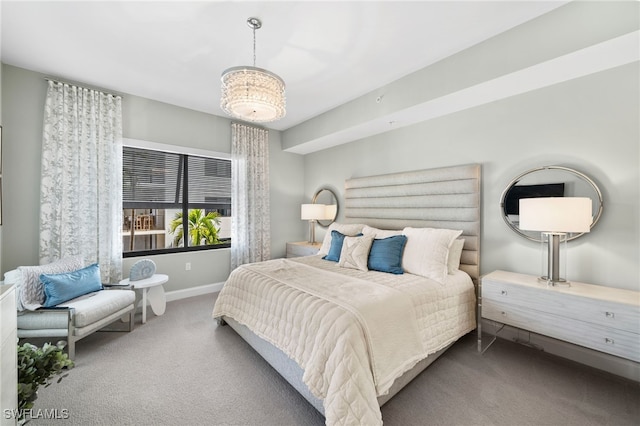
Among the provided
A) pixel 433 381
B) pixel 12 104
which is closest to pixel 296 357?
pixel 433 381

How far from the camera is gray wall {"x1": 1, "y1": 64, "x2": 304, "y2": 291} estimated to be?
282cm

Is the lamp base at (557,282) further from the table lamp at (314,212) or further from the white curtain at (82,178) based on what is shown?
the white curtain at (82,178)

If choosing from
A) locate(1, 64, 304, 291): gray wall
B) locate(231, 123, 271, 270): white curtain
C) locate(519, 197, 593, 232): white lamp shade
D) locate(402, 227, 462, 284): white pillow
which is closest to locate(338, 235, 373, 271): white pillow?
locate(402, 227, 462, 284): white pillow

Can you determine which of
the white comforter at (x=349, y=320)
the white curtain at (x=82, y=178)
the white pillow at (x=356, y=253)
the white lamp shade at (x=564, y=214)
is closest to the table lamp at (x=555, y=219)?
the white lamp shade at (x=564, y=214)

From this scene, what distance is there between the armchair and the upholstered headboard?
3.20m

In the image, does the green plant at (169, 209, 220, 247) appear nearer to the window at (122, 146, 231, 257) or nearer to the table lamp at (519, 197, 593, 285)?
the window at (122, 146, 231, 257)

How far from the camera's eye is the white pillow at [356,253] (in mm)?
2900

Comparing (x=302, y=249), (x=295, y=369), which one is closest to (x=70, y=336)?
(x=295, y=369)

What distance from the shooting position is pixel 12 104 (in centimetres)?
283

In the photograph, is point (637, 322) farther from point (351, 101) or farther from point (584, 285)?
point (351, 101)

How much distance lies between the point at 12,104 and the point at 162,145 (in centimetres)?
141

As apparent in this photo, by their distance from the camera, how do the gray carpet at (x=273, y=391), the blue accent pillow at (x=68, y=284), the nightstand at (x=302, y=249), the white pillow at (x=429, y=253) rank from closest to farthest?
the gray carpet at (x=273, y=391)
the blue accent pillow at (x=68, y=284)
the white pillow at (x=429, y=253)
the nightstand at (x=302, y=249)

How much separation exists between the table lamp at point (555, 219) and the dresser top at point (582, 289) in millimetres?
86

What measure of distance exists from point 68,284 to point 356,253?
9.39ft
